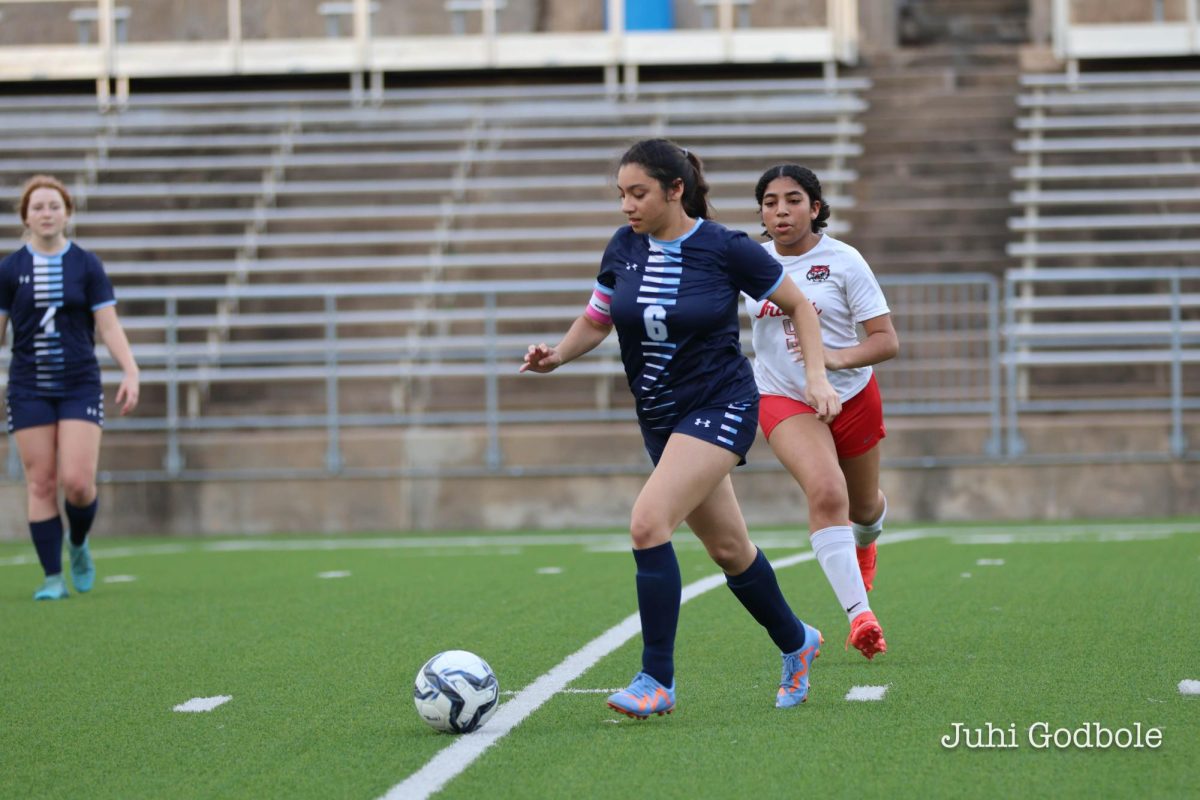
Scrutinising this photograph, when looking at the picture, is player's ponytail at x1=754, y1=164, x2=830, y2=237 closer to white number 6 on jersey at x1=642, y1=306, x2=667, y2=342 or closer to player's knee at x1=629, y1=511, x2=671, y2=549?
white number 6 on jersey at x1=642, y1=306, x2=667, y2=342

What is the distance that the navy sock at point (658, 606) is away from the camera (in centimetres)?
515

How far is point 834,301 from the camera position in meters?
6.69

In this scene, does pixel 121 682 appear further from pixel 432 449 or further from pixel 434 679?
pixel 432 449

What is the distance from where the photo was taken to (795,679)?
5434 mm

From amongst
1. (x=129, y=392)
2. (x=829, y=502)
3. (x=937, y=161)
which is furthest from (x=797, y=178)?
(x=937, y=161)

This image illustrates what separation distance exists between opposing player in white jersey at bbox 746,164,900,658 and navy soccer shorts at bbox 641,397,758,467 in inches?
41.5

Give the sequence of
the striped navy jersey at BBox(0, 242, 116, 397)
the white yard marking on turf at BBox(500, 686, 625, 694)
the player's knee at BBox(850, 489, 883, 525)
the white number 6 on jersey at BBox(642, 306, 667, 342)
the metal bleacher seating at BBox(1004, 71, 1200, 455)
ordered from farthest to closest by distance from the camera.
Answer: the metal bleacher seating at BBox(1004, 71, 1200, 455) → the striped navy jersey at BBox(0, 242, 116, 397) → the player's knee at BBox(850, 489, 883, 525) → the white yard marking on turf at BBox(500, 686, 625, 694) → the white number 6 on jersey at BBox(642, 306, 667, 342)

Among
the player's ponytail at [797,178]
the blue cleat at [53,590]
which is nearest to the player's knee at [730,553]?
the player's ponytail at [797,178]

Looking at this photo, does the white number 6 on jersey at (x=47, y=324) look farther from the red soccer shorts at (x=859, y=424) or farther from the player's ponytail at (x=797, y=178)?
the red soccer shorts at (x=859, y=424)

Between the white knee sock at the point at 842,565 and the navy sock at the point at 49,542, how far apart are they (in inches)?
179

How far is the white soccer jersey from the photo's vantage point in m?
6.63

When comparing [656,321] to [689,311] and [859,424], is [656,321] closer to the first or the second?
[689,311]

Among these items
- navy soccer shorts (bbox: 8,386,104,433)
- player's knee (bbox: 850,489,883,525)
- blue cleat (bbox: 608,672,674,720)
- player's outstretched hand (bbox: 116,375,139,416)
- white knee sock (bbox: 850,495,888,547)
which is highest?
player's outstretched hand (bbox: 116,375,139,416)

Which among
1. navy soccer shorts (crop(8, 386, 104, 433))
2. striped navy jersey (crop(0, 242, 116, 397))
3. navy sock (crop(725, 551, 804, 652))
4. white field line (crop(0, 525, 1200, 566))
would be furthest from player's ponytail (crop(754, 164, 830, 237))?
white field line (crop(0, 525, 1200, 566))
